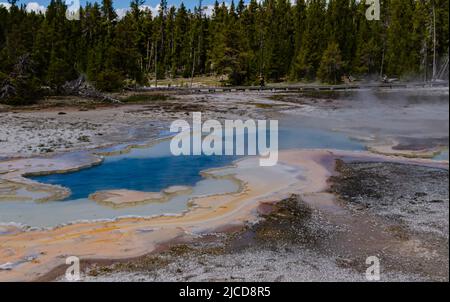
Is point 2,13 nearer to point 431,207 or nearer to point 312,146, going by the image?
point 312,146

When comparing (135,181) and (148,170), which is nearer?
(135,181)

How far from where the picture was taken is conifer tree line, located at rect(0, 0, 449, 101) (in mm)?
45500

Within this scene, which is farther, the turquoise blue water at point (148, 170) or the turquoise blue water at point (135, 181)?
the turquoise blue water at point (148, 170)

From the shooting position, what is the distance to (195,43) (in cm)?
6850

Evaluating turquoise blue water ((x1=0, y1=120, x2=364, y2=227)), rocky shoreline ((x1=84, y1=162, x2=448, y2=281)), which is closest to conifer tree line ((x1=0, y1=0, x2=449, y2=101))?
turquoise blue water ((x1=0, y1=120, x2=364, y2=227))

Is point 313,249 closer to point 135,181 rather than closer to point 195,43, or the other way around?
point 135,181

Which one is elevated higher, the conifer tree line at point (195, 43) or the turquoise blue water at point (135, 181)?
the conifer tree line at point (195, 43)

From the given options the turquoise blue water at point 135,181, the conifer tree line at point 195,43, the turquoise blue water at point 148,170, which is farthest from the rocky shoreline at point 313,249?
the conifer tree line at point 195,43

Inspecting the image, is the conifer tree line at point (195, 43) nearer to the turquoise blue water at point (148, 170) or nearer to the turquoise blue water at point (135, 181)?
the turquoise blue water at point (148, 170)

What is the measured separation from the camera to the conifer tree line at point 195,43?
4550 cm

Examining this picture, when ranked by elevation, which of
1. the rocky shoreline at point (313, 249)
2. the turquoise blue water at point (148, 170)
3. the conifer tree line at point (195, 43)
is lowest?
the rocky shoreline at point (313, 249)

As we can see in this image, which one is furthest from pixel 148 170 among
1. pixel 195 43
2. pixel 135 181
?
pixel 195 43
